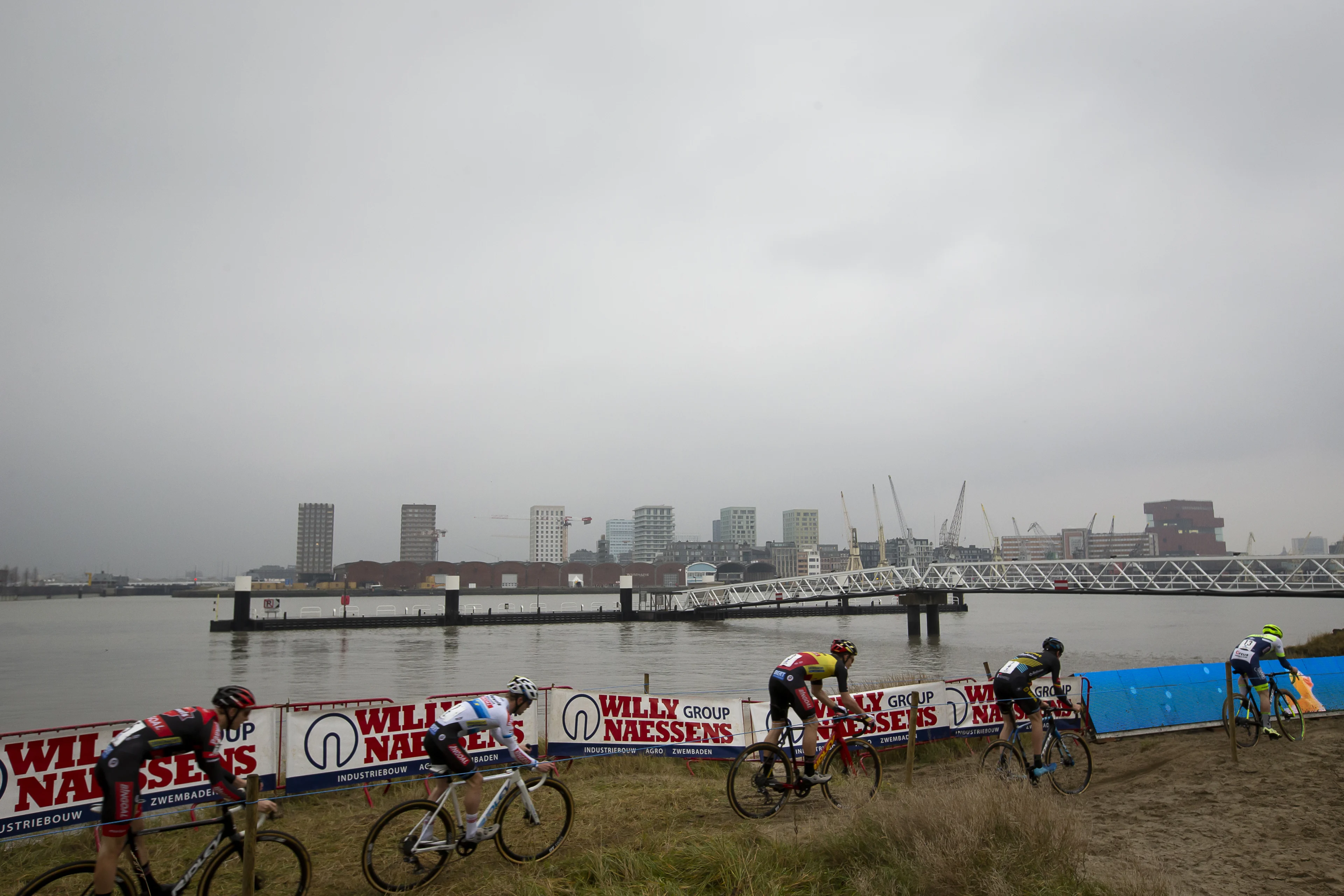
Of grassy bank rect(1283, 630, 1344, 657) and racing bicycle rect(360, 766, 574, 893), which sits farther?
grassy bank rect(1283, 630, 1344, 657)

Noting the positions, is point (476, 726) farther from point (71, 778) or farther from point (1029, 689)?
point (1029, 689)

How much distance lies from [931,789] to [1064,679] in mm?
7718

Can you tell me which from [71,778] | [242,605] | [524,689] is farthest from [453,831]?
[242,605]

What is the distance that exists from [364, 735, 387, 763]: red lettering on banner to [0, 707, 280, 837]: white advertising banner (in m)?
1.39

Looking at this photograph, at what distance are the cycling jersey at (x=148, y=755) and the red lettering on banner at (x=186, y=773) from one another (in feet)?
18.1

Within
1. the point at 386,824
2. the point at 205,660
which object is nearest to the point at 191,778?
the point at 386,824

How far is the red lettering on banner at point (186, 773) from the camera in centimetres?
1091

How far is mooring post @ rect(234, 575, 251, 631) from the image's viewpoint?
81250 millimetres

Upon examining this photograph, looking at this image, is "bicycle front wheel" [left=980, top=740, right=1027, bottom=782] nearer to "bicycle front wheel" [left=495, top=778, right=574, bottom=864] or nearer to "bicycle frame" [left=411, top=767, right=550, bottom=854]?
"bicycle front wheel" [left=495, top=778, right=574, bottom=864]

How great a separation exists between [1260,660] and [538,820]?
38.1ft

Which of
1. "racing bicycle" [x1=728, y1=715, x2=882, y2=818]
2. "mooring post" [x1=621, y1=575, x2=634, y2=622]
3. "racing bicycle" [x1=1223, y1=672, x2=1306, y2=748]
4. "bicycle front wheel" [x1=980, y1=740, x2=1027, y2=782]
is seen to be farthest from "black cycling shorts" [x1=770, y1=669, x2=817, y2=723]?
"mooring post" [x1=621, y1=575, x2=634, y2=622]

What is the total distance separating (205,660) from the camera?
56.5 meters

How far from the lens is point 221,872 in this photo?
723 cm

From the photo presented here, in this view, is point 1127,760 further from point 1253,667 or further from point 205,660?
point 205,660
